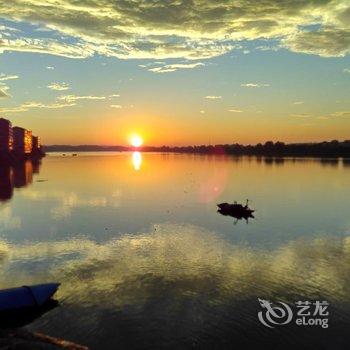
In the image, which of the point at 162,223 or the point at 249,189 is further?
the point at 249,189

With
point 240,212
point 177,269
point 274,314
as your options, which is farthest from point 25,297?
point 240,212

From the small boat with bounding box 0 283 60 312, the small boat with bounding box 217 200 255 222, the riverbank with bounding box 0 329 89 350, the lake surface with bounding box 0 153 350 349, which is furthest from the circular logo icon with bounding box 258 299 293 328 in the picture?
the small boat with bounding box 217 200 255 222

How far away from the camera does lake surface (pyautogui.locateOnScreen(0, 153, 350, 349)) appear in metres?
32.8

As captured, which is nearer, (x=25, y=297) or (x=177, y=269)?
(x=25, y=297)

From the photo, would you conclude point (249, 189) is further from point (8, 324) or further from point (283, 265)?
point (8, 324)

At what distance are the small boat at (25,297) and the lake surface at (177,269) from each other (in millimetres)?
1500

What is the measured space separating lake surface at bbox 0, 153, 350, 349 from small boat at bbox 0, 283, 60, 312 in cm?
150

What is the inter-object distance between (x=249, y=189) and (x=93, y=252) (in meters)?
96.9

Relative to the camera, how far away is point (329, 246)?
62219 mm

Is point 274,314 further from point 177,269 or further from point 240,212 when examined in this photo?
point 240,212

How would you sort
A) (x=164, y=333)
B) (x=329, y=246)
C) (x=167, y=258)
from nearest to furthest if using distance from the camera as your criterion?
(x=164, y=333) → (x=167, y=258) → (x=329, y=246)

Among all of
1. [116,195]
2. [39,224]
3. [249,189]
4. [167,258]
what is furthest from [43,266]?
[249,189]

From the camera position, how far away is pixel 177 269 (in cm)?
4884

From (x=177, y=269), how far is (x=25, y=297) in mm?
18508
